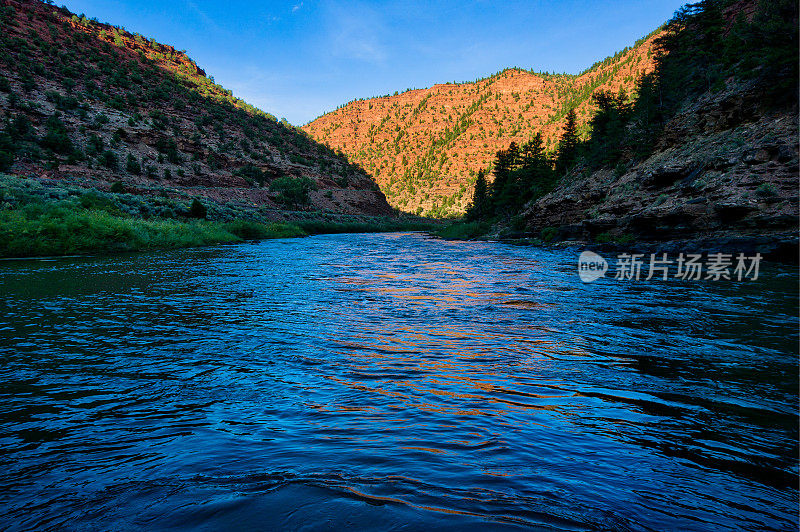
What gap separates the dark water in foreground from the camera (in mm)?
2775

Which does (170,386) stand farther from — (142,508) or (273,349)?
(142,508)

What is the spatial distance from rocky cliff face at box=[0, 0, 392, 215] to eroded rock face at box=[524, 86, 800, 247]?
43.8 m

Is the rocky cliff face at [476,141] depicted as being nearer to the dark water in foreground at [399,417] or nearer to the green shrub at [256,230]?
the green shrub at [256,230]

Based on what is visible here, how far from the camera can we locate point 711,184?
2258 cm

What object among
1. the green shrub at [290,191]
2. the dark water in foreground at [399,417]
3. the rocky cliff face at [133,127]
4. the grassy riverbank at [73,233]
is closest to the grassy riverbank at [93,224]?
the grassy riverbank at [73,233]

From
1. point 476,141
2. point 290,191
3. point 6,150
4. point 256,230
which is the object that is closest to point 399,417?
point 256,230

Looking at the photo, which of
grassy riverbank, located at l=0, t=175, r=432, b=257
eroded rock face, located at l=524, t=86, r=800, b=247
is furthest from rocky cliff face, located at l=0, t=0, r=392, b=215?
eroded rock face, located at l=524, t=86, r=800, b=247

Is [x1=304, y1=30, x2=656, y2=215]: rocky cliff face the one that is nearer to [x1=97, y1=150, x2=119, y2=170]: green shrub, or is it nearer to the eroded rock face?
[x1=97, y1=150, x2=119, y2=170]: green shrub

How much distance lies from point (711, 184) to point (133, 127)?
66000mm

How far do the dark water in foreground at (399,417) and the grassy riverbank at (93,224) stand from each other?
13546 mm

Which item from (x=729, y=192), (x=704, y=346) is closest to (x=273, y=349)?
(x=704, y=346)

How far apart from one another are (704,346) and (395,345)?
201 inches

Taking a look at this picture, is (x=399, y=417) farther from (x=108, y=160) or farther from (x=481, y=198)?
(x=481, y=198)

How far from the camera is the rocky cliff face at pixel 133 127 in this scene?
45.8 meters
